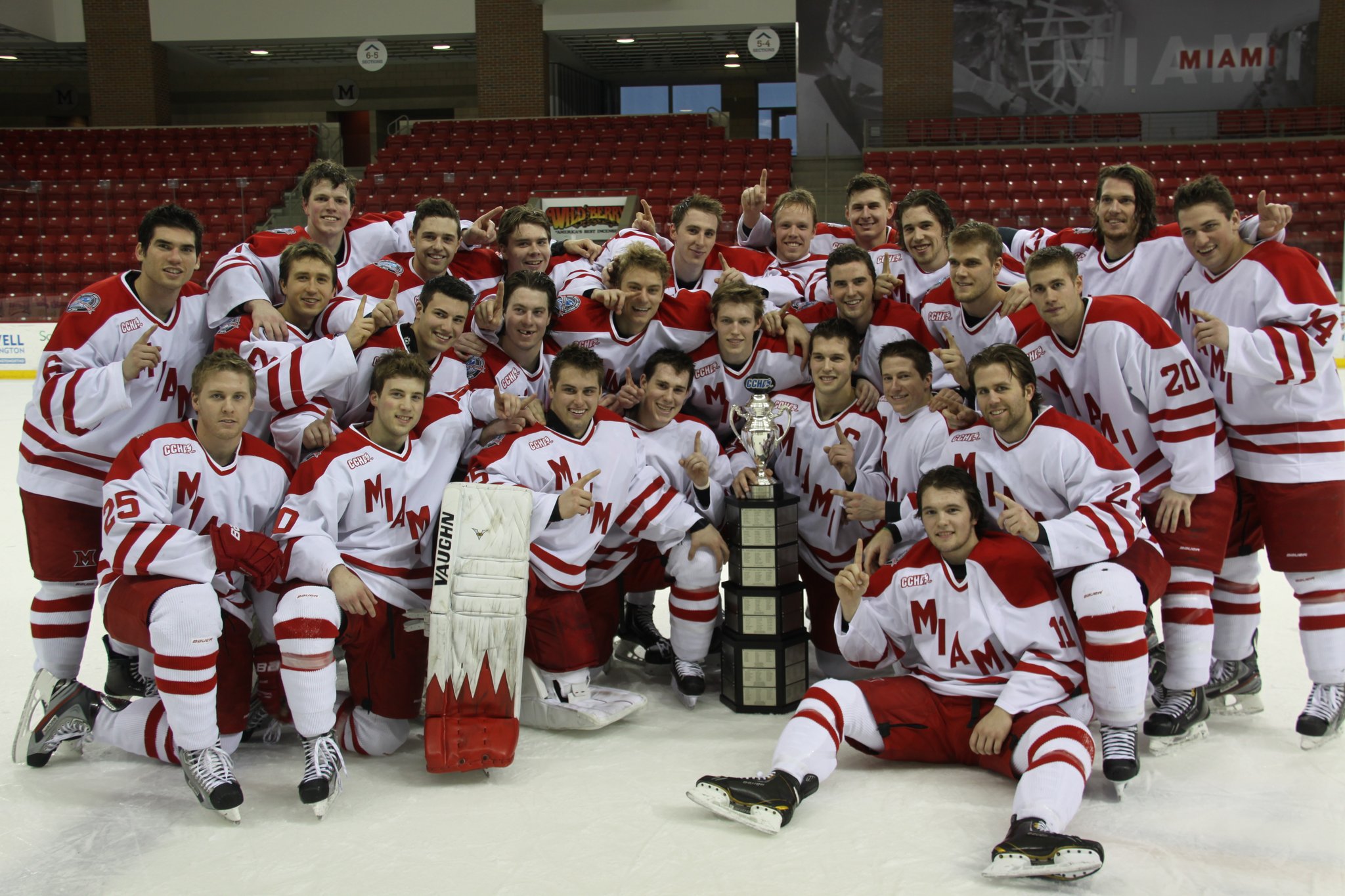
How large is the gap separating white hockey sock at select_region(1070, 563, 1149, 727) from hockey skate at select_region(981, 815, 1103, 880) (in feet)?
1.76

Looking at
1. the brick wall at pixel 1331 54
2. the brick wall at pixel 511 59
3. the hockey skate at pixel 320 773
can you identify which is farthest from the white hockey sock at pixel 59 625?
the brick wall at pixel 1331 54

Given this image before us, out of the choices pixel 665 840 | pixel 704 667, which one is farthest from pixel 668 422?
pixel 665 840

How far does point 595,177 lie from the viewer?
1583cm

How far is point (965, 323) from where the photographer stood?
383 cm

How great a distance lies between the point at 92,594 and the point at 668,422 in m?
1.91

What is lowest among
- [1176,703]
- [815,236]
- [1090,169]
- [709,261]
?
[1176,703]

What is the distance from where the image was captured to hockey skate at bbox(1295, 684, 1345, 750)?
318 centimetres

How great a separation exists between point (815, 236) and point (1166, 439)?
2110 mm

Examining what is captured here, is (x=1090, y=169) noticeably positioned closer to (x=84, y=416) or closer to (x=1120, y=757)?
(x=1120, y=757)

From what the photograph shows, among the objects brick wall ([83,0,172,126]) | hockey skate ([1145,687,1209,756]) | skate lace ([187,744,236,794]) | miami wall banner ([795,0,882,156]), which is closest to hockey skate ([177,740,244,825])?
skate lace ([187,744,236,794])

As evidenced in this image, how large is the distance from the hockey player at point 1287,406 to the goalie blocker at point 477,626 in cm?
209

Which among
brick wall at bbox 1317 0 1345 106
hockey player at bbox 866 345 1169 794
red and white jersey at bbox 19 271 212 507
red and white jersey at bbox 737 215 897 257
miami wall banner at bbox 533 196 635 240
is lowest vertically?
hockey player at bbox 866 345 1169 794

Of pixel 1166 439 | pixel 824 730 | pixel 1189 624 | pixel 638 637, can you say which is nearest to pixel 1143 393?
pixel 1166 439

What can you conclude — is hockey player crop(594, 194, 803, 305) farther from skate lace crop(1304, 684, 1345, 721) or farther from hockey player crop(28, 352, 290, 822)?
skate lace crop(1304, 684, 1345, 721)
